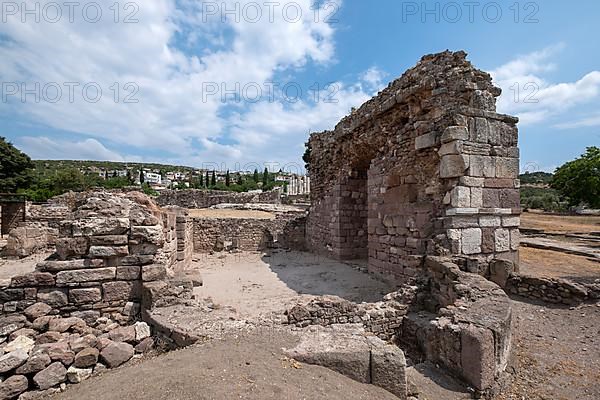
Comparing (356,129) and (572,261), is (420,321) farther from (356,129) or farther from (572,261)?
(572,261)

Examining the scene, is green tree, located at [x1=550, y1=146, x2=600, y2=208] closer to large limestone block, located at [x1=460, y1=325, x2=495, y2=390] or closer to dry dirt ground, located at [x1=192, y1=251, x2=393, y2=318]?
dry dirt ground, located at [x1=192, y1=251, x2=393, y2=318]

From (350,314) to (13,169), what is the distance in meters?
40.8

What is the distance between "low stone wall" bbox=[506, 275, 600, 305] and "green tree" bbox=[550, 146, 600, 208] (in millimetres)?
22524

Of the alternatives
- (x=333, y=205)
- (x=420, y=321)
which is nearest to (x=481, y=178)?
(x=420, y=321)

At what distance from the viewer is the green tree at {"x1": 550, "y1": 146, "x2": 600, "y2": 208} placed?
22219 mm

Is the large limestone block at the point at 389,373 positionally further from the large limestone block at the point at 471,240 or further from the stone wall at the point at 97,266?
the large limestone block at the point at 471,240

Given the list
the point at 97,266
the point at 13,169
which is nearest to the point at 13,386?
the point at 97,266

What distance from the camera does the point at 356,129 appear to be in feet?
33.2

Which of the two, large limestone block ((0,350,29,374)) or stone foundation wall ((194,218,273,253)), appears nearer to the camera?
large limestone block ((0,350,29,374))

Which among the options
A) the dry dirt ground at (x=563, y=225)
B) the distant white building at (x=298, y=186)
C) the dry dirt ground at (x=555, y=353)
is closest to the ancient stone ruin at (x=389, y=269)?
the dry dirt ground at (x=555, y=353)

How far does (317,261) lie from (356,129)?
494 cm

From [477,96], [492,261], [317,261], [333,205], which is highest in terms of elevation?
[477,96]

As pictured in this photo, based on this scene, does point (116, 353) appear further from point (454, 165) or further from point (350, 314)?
point (454, 165)

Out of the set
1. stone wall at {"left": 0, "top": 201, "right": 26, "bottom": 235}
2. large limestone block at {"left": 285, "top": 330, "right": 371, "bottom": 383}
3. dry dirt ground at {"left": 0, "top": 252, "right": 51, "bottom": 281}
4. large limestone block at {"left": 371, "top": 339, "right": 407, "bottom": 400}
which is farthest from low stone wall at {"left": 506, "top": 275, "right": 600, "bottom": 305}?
stone wall at {"left": 0, "top": 201, "right": 26, "bottom": 235}
